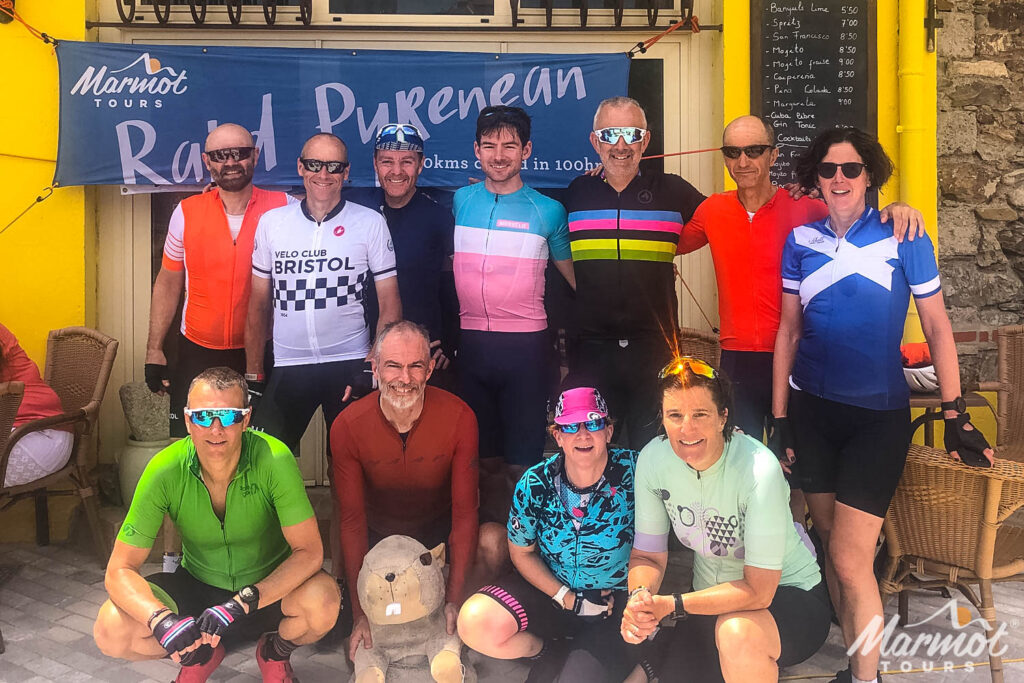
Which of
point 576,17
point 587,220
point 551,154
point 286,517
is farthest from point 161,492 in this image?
point 576,17

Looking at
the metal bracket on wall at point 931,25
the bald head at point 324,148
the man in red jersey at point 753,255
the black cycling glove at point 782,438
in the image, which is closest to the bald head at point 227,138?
the bald head at point 324,148

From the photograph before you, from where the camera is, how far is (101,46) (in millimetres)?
5070

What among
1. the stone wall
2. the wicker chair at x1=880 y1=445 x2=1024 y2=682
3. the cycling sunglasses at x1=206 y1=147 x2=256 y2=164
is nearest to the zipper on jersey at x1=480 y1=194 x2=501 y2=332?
the cycling sunglasses at x1=206 y1=147 x2=256 y2=164

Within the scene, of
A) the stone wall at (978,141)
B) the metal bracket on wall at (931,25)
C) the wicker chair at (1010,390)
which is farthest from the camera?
the stone wall at (978,141)

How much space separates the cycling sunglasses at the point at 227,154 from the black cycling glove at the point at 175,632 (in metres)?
2.09

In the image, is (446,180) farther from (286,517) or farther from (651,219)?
(286,517)

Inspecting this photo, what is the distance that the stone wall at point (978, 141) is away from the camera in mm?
5387

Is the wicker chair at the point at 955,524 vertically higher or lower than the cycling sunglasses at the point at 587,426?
lower

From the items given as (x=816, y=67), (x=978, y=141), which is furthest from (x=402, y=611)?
(x=978, y=141)

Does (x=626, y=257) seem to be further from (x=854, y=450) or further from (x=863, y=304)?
(x=854, y=450)

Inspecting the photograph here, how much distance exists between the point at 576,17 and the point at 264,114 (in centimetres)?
198

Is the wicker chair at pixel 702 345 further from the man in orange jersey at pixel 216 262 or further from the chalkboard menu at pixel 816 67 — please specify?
the man in orange jersey at pixel 216 262

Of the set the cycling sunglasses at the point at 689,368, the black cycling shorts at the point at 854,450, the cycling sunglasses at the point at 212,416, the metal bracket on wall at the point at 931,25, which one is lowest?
the black cycling shorts at the point at 854,450

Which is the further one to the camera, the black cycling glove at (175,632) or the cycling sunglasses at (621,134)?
the cycling sunglasses at (621,134)
